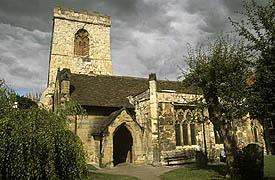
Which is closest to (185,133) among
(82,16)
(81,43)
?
(81,43)

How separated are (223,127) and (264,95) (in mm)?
2424

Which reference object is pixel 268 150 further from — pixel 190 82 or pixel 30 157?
pixel 30 157

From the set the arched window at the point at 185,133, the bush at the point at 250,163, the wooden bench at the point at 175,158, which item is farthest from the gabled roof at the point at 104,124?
the bush at the point at 250,163

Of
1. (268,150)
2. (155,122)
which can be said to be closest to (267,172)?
(155,122)

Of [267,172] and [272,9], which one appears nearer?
[272,9]

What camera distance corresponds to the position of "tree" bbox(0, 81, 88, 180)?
549 cm

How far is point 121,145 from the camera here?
59.4 ft

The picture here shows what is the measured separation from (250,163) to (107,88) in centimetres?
1260

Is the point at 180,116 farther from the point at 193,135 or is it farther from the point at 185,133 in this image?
the point at 193,135

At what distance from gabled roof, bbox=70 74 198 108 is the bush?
6164 mm

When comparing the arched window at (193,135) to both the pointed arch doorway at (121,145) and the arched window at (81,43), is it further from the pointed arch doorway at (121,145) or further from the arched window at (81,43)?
the arched window at (81,43)

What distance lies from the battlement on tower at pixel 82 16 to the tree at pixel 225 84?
87.9ft

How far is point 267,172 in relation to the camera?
11477 millimetres

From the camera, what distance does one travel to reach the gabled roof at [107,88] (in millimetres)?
16891
